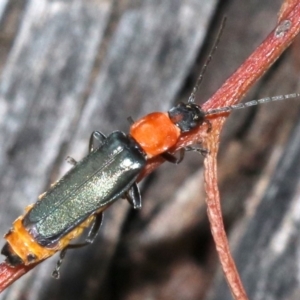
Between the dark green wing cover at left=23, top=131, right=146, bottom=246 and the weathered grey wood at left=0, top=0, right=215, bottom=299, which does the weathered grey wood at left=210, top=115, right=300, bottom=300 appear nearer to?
the weathered grey wood at left=0, top=0, right=215, bottom=299

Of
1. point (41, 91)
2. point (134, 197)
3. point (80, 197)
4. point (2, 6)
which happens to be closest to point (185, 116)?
point (134, 197)

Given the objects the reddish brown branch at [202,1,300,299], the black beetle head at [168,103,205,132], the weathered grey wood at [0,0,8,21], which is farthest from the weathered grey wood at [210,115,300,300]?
the weathered grey wood at [0,0,8,21]

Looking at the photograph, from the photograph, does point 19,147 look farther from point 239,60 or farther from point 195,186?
point 239,60

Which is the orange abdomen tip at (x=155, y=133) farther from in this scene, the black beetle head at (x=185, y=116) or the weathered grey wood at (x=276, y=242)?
the weathered grey wood at (x=276, y=242)

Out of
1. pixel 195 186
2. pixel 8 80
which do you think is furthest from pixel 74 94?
pixel 195 186

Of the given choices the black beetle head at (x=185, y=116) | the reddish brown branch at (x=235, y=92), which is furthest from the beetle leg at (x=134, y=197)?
the reddish brown branch at (x=235, y=92)

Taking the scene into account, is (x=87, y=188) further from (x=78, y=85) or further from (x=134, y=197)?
(x=78, y=85)
